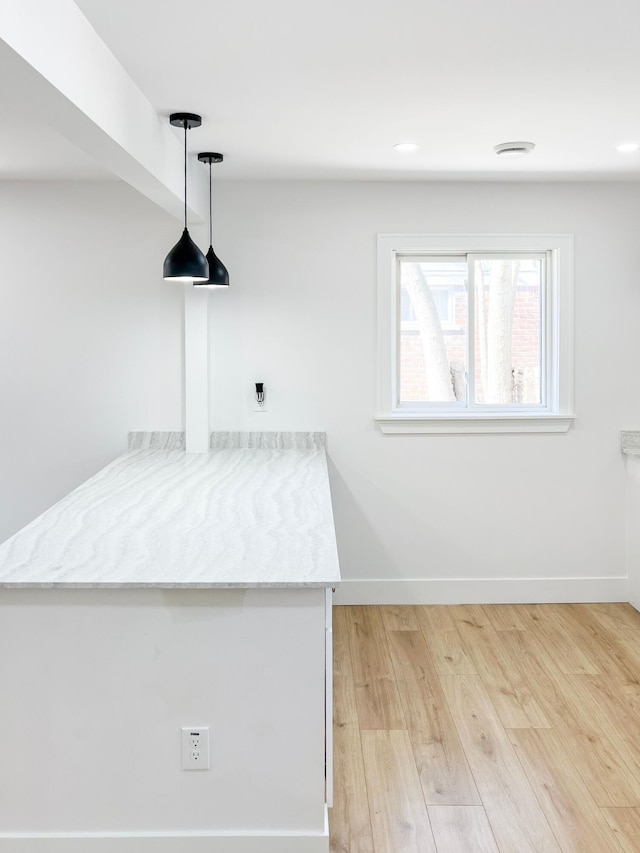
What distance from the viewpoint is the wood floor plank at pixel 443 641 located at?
3590mm

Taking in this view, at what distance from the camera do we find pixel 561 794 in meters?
2.58

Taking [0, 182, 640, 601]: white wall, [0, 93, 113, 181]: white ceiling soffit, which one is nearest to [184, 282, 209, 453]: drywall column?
[0, 182, 640, 601]: white wall

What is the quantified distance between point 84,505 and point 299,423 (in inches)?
61.2

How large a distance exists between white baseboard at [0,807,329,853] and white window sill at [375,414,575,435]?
2460mm

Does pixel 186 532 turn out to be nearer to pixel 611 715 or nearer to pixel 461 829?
pixel 461 829

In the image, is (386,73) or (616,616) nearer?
(386,73)

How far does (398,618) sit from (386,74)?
2733 mm

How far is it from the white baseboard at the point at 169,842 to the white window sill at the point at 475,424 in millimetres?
2460

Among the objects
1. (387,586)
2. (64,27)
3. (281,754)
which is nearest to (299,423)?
(387,586)

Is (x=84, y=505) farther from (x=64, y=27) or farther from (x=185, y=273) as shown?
(x=64, y=27)

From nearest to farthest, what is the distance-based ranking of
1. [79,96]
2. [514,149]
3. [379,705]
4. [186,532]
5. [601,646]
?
[79,96] < [186,532] < [379,705] < [514,149] < [601,646]

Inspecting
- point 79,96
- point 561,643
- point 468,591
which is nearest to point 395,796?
point 561,643

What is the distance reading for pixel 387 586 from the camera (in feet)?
14.6

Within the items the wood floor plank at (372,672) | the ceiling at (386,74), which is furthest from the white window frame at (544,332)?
the wood floor plank at (372,672)
